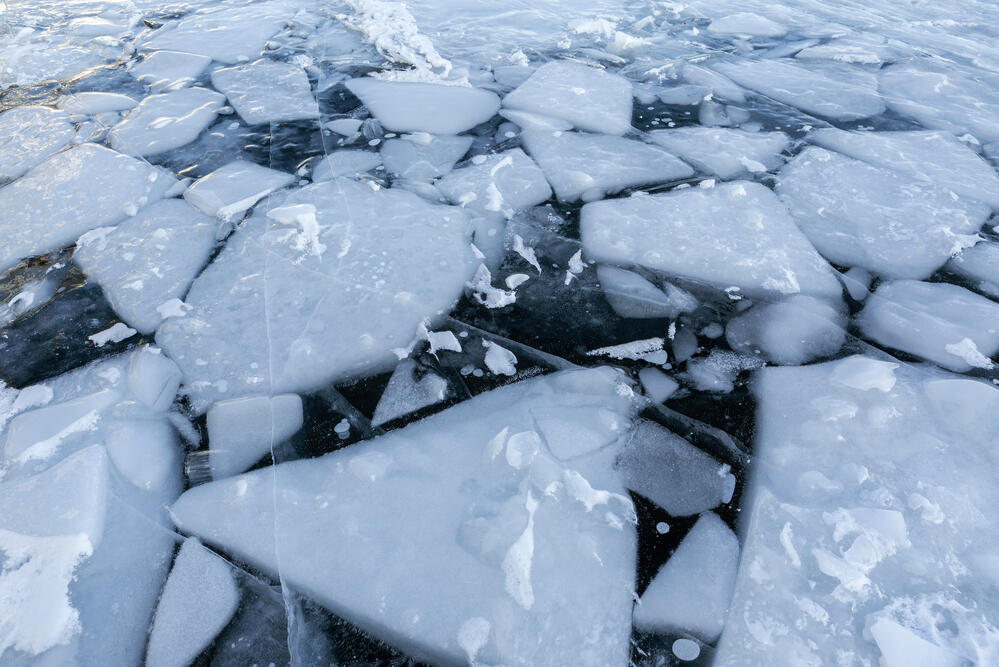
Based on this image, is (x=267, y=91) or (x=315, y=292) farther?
(x=267, y=91)

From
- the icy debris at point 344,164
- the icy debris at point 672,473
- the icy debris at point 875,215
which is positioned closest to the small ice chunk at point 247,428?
the icy debris at point 672,473

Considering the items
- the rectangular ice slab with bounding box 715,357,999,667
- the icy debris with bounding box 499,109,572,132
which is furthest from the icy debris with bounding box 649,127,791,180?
the rectangular ice slab with bounding box 715,357,999,667

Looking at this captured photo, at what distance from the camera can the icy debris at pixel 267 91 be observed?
1.91 metres

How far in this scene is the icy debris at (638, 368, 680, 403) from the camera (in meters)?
0.99

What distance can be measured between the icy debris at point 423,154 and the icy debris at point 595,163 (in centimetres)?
24

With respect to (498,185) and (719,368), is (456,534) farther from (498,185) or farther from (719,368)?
(498,185)

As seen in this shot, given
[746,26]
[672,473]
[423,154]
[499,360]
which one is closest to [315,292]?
[499,360]

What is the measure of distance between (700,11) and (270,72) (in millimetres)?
2436

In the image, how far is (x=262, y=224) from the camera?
1.37 m

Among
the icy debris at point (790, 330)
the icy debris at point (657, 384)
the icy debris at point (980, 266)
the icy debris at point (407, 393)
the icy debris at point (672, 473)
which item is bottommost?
the icy debris at point (672, 473)

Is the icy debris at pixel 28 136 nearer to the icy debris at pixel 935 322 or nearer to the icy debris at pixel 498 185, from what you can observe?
the icy debris at pixel 498 185

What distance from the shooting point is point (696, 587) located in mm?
753

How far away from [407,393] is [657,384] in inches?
19.3

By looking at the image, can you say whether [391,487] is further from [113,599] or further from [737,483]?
[737,483]
